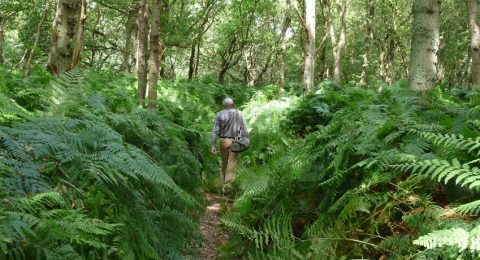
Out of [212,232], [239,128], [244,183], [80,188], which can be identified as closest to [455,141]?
[80,188]

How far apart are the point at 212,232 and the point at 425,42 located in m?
3.77

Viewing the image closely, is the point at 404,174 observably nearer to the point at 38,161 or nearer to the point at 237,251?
the point at 237,251

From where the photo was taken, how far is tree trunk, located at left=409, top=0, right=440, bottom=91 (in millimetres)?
5785

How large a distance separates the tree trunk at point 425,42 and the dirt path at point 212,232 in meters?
3.32

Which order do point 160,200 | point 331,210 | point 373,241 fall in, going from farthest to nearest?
point 160,200 < point 331,210 < point 373,241

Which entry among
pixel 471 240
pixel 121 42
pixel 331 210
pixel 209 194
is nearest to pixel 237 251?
pixel 331 210

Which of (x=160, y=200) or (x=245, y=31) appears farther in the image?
(x=245, y=31)

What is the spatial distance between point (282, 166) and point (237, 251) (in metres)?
1.17

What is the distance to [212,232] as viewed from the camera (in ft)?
19.7

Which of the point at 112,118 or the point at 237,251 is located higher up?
the point at 112,118

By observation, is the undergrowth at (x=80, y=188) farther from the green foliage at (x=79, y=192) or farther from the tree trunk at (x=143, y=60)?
the tree trunk at (x=143, y=60)

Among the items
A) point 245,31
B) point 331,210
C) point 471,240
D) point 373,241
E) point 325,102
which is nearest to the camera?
point 471,240

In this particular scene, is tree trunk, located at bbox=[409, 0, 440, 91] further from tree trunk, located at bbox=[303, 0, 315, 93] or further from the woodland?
tree trunk, located at bbox=[303, 0, 315, 93]

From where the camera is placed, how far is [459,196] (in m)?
3.46
